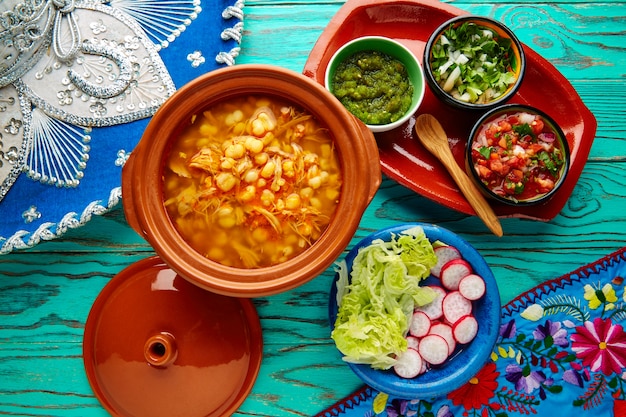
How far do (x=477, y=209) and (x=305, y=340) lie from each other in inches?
35.3

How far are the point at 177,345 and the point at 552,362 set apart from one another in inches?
62.0

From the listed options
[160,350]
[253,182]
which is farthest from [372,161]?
[160,350]

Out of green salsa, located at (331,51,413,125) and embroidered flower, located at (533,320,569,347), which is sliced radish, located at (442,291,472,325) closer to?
embroidered flower, located at (533,320,569,347)

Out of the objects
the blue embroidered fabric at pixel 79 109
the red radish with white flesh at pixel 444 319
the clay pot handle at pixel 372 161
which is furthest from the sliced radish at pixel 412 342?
the blue embroidered fabric at pixel 79 109

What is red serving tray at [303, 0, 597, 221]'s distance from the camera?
2152 millimetres

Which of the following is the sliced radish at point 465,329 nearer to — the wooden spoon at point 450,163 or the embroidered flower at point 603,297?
the wooden spoon at point 450,163

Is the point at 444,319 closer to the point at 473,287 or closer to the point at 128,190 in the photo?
the point at 473,287

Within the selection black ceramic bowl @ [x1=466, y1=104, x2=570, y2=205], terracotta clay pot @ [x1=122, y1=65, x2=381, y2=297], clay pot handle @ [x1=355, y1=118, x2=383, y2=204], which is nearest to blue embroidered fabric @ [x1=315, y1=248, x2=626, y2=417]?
black ceramic bowl @ [x1=466, y1=104, x2=570, y2=205]

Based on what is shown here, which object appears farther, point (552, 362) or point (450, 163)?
point (552, 362)

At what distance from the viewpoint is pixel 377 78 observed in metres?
2.17

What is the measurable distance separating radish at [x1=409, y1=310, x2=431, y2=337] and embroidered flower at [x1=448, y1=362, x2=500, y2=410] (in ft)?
1.16

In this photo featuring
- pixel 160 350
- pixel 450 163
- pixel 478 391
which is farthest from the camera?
pixel 478 391

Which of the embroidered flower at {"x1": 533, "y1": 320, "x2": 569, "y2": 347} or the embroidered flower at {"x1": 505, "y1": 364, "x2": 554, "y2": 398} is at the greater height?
the embroidered flower at {"x1": 533, "y1": 320, "x2": 569, "y2": 347}

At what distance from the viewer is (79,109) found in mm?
2166
